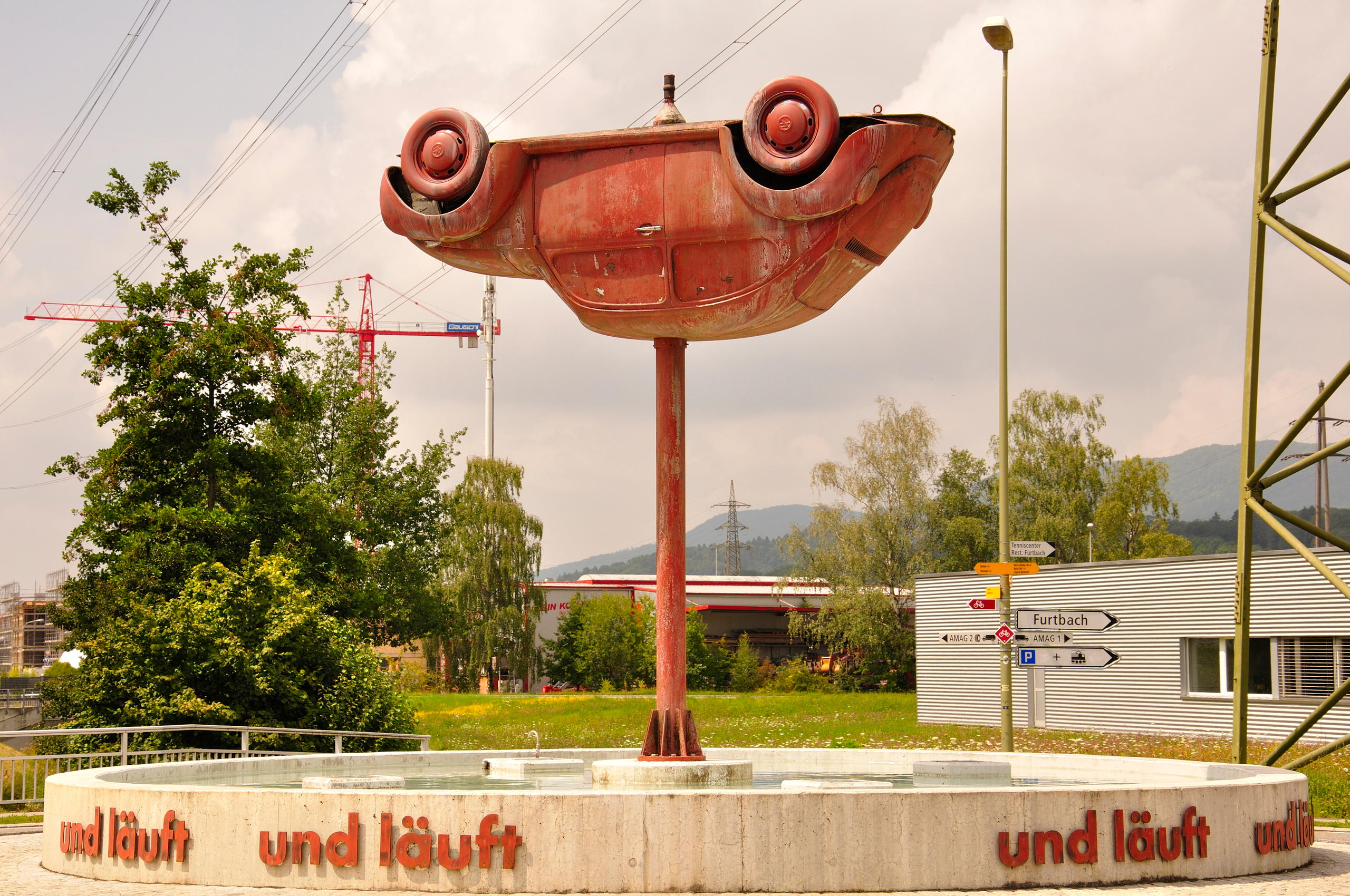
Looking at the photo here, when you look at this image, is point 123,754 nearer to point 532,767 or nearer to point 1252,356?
point 532,767

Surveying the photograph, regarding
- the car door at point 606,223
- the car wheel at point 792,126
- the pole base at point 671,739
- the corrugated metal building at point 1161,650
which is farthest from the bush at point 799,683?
the car wheel at point 792,126

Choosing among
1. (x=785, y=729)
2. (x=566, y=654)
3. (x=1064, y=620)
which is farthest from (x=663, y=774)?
(x=566, y=654)

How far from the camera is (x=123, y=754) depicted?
17141mm

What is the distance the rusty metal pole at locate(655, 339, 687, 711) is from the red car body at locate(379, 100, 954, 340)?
1.62ft

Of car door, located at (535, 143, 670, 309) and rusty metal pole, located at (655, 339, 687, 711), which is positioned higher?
car door, located at (535, 143, 670, 309)

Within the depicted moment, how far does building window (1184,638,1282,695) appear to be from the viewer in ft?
100

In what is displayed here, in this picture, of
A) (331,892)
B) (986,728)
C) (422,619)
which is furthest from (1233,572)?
(422,619)

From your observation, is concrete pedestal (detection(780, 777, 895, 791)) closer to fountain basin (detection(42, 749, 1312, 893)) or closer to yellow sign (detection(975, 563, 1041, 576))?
fountain basin (detection(42, 749, 1312, 893))

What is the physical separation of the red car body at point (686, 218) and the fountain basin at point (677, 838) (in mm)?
5873

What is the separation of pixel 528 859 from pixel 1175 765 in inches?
358

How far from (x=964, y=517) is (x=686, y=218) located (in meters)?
54.2

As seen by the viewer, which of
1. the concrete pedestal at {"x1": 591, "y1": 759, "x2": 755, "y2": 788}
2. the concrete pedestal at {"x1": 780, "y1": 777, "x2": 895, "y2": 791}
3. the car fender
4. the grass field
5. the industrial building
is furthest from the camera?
the industrial building

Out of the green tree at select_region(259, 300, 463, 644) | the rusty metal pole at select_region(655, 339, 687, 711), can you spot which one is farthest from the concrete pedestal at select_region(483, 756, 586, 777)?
the green tree at select_region(259, 300, 463, 644)

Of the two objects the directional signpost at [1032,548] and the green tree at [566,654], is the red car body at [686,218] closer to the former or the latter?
the directional signpost at [1032,548]
